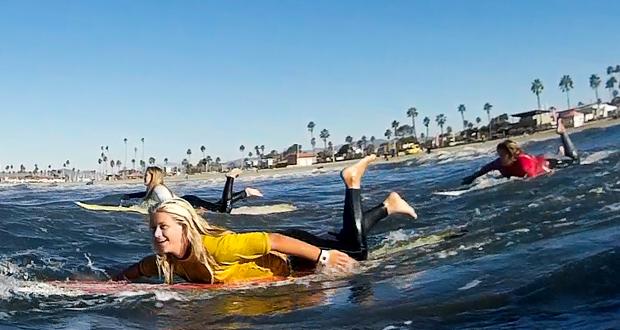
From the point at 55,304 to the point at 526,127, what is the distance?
84982mm

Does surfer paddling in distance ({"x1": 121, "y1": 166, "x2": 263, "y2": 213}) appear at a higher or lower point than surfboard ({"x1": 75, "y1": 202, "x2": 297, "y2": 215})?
higher

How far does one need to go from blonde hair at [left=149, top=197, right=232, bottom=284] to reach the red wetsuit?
31.6ft

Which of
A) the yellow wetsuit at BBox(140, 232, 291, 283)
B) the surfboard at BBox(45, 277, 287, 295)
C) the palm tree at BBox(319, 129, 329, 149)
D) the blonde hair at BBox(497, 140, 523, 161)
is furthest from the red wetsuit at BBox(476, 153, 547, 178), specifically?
the palm tree at BBox(319, 129, 329, 149)

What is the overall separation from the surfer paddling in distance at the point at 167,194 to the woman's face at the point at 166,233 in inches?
230

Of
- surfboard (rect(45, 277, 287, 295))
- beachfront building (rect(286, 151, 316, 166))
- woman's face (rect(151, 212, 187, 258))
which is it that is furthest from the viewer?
beachfront building (rect(286, 151, 316, 166))

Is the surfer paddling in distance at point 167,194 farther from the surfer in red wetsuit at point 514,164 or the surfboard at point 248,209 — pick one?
the surfer in red wetsuit at point 514,164

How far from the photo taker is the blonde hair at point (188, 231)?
5418mm

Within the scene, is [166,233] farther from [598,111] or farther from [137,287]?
[598,111]

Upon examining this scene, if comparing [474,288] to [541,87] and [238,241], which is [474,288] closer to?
[238,241]

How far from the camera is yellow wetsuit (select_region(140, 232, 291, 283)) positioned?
5.81 meters

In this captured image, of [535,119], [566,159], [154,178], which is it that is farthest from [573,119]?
[154,178]

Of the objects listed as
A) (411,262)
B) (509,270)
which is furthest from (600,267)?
(411,262)

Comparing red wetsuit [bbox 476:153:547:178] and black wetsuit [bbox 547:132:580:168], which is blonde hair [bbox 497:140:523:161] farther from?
black wetsuit [bbox 547:132:580:168]

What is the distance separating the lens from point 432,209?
12984 millimetres
